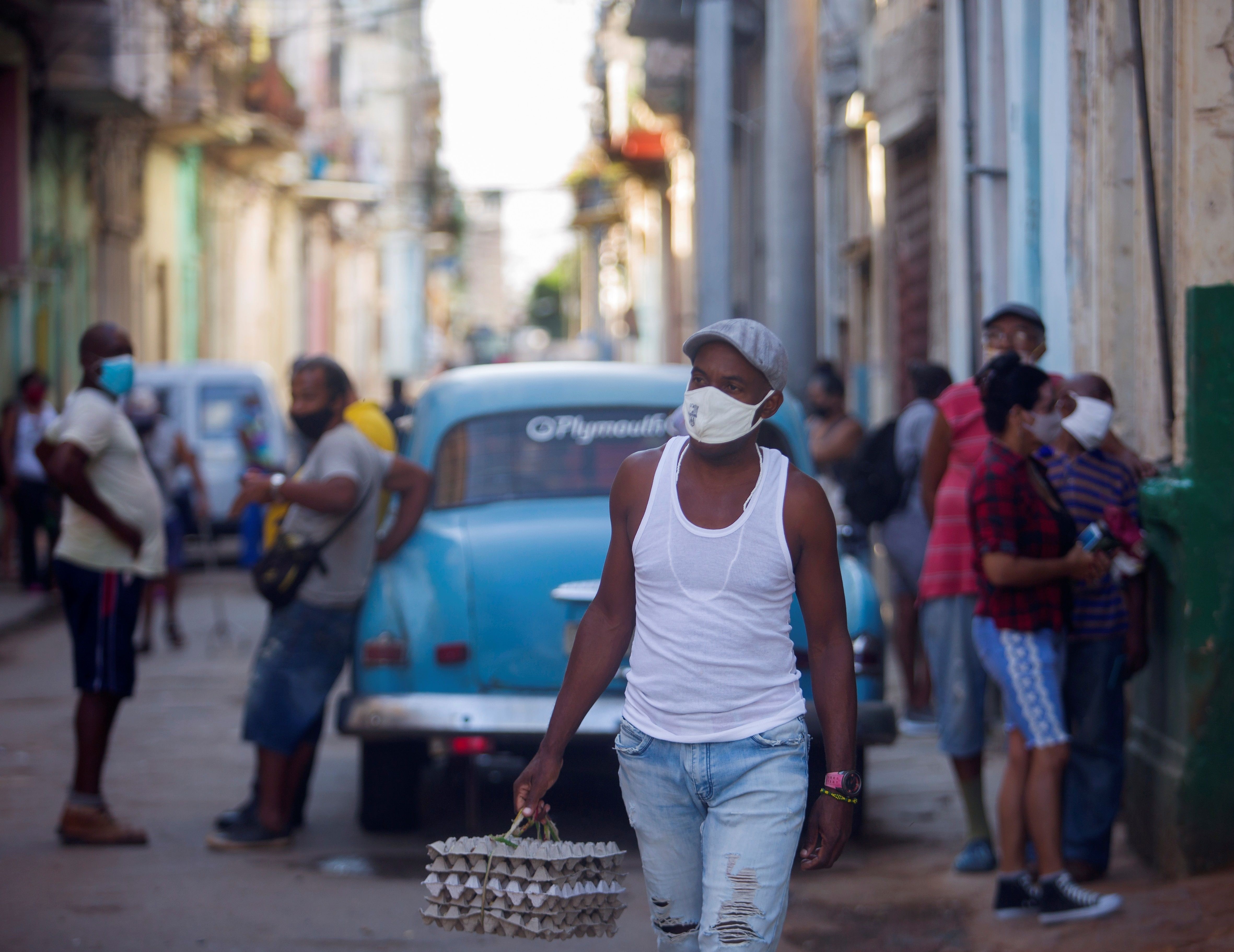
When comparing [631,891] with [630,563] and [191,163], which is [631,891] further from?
[191,163]

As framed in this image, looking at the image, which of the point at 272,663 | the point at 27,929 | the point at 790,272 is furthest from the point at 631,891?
the point at 790,272

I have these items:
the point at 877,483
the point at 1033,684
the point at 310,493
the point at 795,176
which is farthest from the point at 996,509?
the point at 795,176

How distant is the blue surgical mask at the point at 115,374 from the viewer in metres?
6.70

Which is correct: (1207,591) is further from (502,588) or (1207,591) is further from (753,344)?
(753,344)

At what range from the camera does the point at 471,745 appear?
Result: 248 inches

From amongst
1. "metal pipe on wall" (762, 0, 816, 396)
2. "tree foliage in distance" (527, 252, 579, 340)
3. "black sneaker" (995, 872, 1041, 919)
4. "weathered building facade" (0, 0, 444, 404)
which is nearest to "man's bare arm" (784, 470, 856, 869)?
"black sneaker" (995, 872, 1041, 919)

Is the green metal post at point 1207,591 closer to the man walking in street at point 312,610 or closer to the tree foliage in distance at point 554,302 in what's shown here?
the man walking in street at point 312,610

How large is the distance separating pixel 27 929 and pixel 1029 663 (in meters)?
3.25

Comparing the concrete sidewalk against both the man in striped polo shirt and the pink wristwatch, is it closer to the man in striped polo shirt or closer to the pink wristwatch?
the man in striped polo shirt

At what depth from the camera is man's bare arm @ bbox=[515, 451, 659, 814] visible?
11.8ft

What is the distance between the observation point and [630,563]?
3.68 metres

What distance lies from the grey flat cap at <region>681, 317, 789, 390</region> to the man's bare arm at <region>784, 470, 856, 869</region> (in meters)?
0.21

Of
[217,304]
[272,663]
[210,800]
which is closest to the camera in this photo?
[272,663]

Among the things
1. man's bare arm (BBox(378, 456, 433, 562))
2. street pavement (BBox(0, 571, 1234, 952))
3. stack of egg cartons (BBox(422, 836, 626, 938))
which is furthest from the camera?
man's bare arm (BBox(378, 456, 433, 562))
